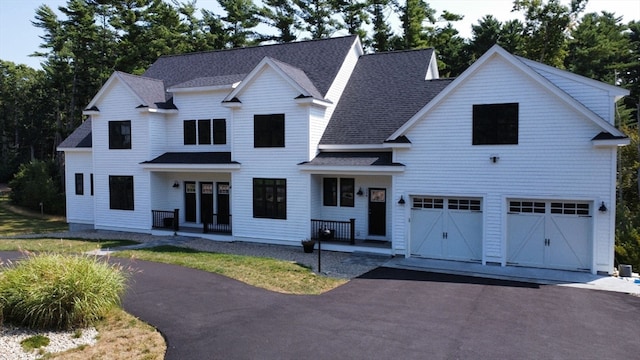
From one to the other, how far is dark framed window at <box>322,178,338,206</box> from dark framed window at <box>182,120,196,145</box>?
7436mm

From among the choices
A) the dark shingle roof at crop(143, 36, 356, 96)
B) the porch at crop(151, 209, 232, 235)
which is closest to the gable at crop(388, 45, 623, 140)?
the dark shingle roof at crop(143, 36, 356, 96)

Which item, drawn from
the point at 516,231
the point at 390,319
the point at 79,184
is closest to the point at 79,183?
the point at 79,184

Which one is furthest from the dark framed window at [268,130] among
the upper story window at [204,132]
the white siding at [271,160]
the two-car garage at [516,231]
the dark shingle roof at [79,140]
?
the dark shingle roof at [79,140]

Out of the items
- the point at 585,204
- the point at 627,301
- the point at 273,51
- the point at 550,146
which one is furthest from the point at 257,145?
the point at 627,301

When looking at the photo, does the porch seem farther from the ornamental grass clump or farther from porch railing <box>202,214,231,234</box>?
the ornamental grass clump

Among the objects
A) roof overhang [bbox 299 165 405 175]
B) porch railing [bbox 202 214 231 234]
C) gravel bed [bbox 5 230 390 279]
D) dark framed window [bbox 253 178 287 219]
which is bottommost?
gravel bed [bbox 5 230 390 279]

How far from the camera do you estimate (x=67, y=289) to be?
28.0ft

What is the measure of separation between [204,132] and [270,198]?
5.52 m

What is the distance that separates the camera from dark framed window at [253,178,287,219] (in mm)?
18844

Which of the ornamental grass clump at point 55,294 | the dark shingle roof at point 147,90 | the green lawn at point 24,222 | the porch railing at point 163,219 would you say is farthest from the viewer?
the green lawn at point 24,222

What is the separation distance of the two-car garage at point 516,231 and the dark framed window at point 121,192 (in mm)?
14360

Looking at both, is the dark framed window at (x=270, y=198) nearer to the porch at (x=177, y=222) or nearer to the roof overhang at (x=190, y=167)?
the roof overhang at (x=190, y=167)

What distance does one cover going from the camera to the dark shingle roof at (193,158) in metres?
20.2

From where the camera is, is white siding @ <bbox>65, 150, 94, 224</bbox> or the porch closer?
the porch
